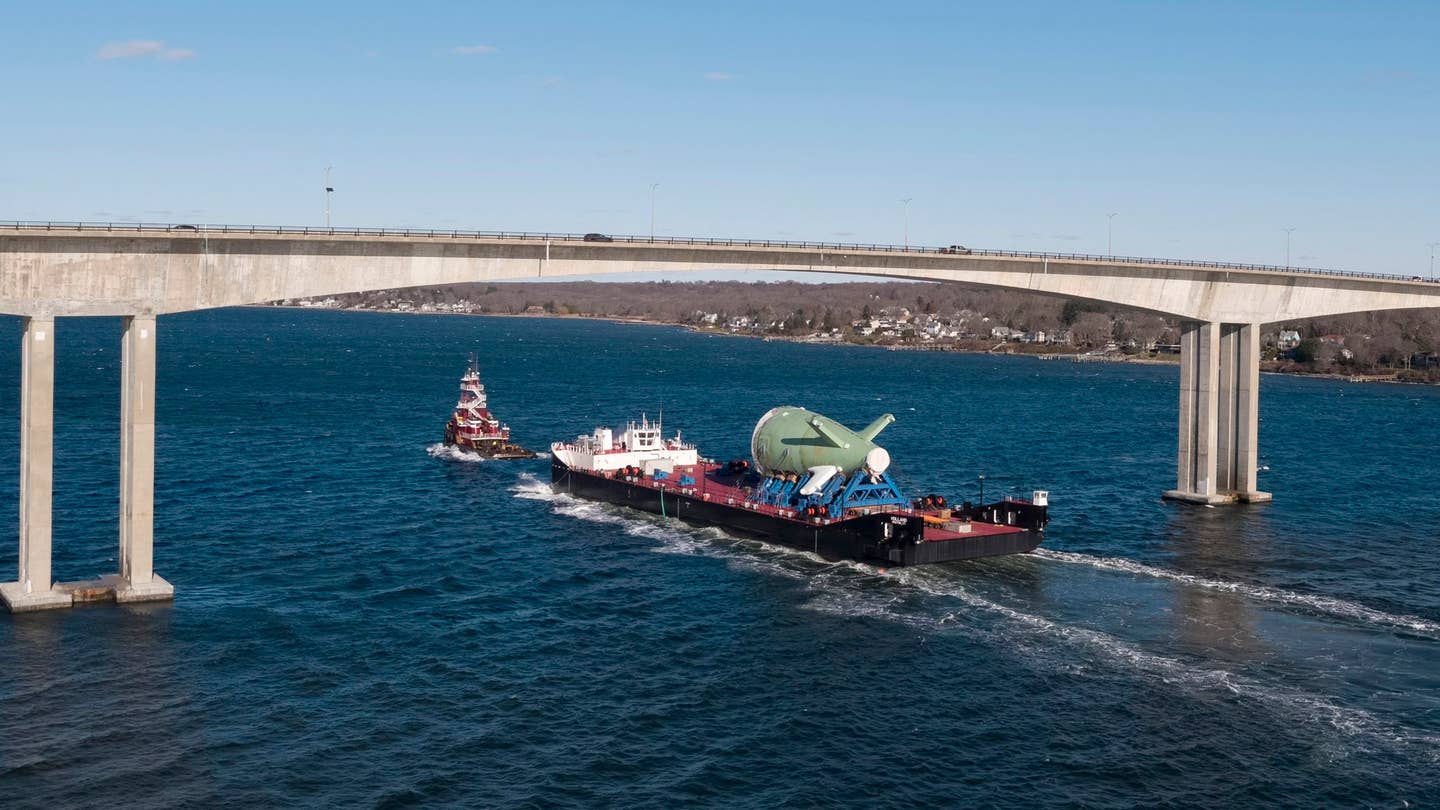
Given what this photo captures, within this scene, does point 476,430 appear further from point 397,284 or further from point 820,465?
point 397,284

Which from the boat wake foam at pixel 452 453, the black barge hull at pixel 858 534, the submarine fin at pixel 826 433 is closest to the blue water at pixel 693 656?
the black barge hull at pixel 858 534

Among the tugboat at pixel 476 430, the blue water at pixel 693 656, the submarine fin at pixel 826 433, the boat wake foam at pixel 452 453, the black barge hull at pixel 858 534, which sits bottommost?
the blue water at pixel 693 656

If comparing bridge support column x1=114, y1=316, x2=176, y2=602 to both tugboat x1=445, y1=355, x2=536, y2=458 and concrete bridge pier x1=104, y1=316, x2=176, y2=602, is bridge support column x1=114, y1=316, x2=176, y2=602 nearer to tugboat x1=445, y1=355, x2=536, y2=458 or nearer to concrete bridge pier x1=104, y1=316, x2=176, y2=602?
concrete bridge pier x1=104, y1=316, x2=176, y2=602

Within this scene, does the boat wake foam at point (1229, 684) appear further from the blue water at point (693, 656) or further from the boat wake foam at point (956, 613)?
the blue water at point (693, 656)

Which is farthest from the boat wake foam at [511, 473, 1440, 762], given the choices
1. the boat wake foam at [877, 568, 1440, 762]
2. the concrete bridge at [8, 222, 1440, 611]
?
the concrete bridge at [8, 222, 1440, 611]

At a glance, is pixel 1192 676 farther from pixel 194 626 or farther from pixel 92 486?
pixel 92 486

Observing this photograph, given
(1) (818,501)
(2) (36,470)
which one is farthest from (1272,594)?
(2) (36,470)

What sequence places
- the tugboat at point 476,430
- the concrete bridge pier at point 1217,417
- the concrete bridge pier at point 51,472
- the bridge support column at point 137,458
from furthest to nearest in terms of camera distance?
1. the tugboat at point 476,430
2. the concrete bridge pier at point 1217,417
3. the bridge support column at point 137,458
4. the concrete bridge pier at point 51,472

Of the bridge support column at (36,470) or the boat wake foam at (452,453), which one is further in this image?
the boat wake foam at (452,453)
